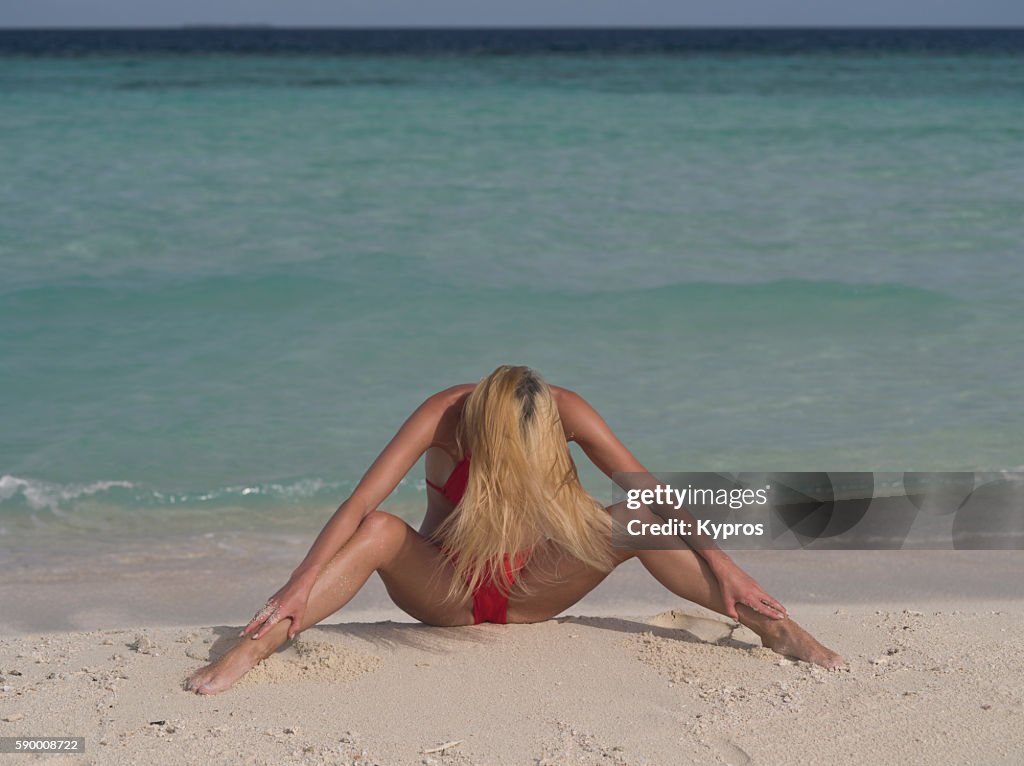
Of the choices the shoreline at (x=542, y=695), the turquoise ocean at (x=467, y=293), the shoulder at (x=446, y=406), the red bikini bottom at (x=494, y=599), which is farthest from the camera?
the turquoise ocean at (x=467, y=293)

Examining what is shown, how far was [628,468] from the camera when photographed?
3189 millimetres

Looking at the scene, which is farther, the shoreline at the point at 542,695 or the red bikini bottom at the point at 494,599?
the red bikini bottom at the point at 494,599

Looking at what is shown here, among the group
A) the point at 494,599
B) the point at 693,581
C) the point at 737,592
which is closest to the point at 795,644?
the point at 737,592

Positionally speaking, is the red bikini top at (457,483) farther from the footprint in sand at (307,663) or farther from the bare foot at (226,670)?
the bare foot at (226,670)

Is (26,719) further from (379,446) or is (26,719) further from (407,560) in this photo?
(379,446)

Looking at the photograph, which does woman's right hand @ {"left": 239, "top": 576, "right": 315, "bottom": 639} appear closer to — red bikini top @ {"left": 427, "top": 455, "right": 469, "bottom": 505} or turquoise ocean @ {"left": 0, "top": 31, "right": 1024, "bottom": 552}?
red bikini top @ {"left": 427, "top": 455, "right": 469, "bottom": 505}

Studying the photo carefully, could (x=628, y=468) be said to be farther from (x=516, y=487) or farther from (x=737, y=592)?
(x=737, y=592)

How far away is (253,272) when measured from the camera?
9195 millimetres

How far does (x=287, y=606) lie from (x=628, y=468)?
972mm

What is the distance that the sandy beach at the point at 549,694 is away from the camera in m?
2.67

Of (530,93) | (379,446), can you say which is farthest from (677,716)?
(530,93)

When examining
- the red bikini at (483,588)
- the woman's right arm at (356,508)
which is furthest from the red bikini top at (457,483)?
the woman's right arm at (356,508)

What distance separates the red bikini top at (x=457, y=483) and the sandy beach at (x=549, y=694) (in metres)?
0.40

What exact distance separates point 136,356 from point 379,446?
2302mm
